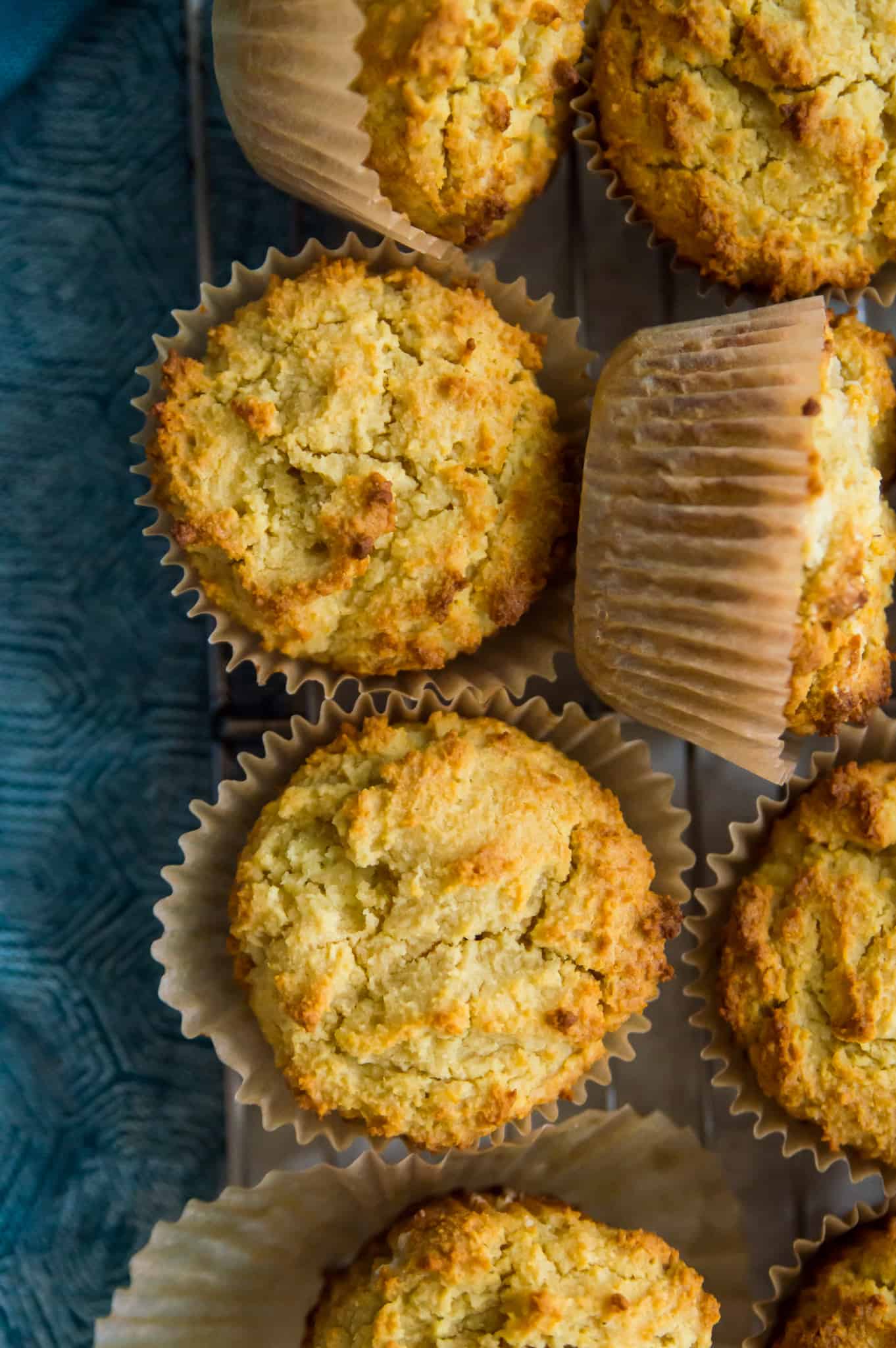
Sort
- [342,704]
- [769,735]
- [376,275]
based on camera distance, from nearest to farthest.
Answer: [769,735] < [376,275] < [342,704]

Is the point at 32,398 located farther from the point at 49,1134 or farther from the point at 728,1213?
the point at 728,1213

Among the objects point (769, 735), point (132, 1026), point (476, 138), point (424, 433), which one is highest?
point (476, 138)

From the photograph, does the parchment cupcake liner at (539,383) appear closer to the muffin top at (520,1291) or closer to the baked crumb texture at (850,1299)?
the muffin top at (520,1291)

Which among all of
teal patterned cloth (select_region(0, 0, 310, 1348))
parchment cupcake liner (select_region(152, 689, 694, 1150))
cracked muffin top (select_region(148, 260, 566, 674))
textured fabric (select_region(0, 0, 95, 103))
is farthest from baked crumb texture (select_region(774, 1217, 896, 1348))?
textured fabric (select_region(0, 0, 95, 103))

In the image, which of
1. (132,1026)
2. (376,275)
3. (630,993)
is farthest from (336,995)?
(376,275)

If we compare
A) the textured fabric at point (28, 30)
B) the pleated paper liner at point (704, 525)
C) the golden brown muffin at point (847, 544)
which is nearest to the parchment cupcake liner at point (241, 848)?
the pleated paper liner at point (704, 525)

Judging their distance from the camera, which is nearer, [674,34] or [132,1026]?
[674,34]
